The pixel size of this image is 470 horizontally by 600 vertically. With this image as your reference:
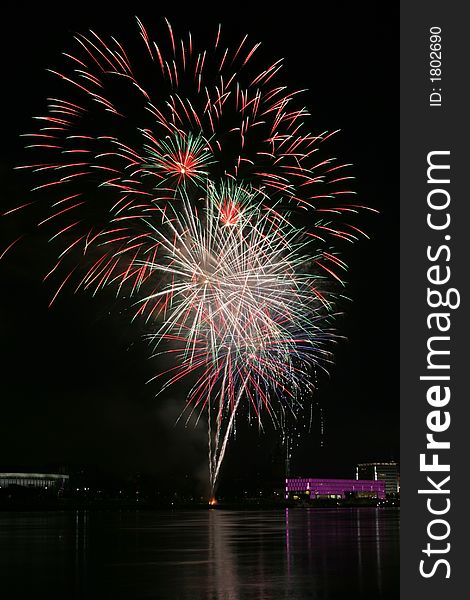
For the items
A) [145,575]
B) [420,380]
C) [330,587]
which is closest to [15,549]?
[145,575]

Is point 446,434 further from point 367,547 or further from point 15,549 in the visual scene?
point 15,549

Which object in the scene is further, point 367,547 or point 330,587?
point 367,547

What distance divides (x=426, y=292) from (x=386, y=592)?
249 inches

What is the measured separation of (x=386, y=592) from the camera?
16.4 meters

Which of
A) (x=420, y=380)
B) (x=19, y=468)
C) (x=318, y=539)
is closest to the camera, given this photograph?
(x=420, y=380)

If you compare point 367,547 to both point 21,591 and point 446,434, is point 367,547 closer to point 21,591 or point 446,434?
point 446,434

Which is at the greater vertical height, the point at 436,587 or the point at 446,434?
the point at 446,434

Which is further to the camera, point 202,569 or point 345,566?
point 345,566

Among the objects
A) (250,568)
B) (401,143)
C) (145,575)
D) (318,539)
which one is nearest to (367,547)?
(318,539)

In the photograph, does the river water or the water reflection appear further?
the water reflection

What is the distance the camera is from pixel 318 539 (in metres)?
32.8

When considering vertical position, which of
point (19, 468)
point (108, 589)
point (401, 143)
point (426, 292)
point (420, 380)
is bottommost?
point (19, 468)

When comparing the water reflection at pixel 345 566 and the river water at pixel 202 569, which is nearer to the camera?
the river water at pixel 202 569

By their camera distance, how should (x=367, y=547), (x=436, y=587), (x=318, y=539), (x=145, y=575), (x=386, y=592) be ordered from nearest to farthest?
1. (x=436, y=587)
2. (x=386, y=592)
3. (x=145, y=575)
4. (x=367, y=547)
5. (x=318, y=539)
